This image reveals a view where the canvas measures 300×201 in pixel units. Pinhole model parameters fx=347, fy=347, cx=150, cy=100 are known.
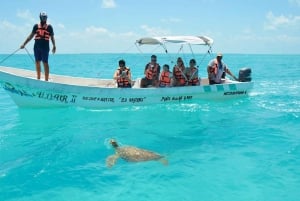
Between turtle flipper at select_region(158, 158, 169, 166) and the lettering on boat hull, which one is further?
the lettering on boat hull

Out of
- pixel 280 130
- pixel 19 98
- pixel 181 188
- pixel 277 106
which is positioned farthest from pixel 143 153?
pixel 277 106

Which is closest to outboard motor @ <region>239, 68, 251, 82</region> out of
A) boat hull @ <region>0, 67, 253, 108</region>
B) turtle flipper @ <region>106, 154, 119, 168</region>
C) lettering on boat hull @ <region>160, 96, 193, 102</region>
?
boat hull @ <region>0, 67, 253, 108</region>

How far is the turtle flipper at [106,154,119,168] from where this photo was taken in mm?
8113

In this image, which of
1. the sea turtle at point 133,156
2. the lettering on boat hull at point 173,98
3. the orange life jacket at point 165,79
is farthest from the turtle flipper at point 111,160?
the orange life jacket at point 165,79

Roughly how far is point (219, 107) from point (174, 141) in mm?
5379

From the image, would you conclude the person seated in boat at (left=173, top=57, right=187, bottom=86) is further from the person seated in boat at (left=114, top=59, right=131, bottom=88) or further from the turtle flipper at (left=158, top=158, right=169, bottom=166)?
the turtle flipper at (left=158, top=158, right=169, bottom=166)

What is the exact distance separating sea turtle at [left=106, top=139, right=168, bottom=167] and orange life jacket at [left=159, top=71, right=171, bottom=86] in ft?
19.3

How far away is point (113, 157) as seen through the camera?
27.7 feet

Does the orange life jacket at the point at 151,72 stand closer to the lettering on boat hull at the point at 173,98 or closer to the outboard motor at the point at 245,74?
the lettering on boat hull at the point at 173,98

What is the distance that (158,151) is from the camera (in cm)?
909

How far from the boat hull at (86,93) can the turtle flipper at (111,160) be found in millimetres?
5140

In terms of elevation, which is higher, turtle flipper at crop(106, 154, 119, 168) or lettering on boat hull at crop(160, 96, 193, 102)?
lettering on boat hull at crop(160, 96, 193, 102)

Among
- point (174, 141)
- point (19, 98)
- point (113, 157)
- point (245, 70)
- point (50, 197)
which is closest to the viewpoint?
point (50, 197)

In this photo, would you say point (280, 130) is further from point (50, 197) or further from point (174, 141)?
point (50, 197)
